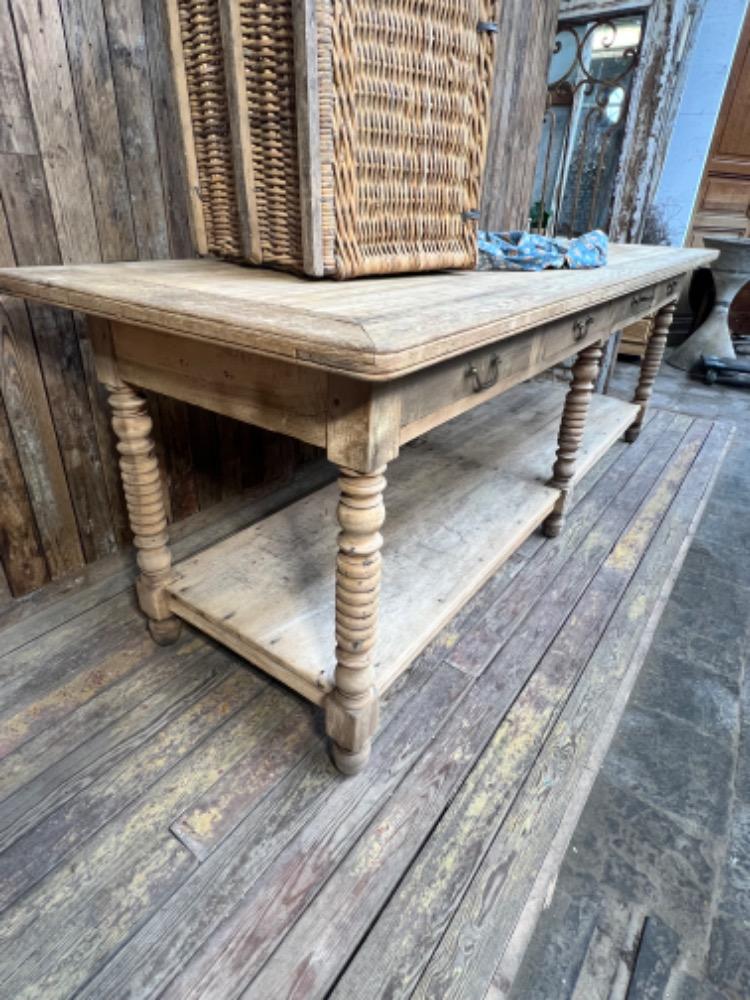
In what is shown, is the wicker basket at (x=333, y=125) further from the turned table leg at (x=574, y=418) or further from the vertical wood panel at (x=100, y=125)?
the turned table leg at (x=574, y=418)

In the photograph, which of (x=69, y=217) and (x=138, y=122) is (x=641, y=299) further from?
(x=69, y=217)

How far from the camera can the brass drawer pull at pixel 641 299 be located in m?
1.82

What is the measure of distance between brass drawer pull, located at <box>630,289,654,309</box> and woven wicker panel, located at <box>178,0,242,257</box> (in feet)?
4.17

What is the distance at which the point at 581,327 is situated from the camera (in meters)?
1.44

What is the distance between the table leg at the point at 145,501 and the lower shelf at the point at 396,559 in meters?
0.06

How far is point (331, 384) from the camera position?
77cm

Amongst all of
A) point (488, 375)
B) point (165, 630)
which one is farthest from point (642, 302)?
point (165, 630)

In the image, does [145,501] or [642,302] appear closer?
[145,501]

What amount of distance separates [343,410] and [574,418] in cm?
116

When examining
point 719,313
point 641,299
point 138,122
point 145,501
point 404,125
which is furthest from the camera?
point 719,313

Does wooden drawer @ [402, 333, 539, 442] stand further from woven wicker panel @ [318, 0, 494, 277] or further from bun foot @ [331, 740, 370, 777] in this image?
bun foot @ [331, 740, 370, 777]

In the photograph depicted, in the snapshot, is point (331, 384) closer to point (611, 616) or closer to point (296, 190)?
point (296, 190)

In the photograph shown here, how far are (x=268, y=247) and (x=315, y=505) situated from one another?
0.75 meters

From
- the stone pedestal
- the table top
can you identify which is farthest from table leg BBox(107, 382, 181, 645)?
the stone pedestal
